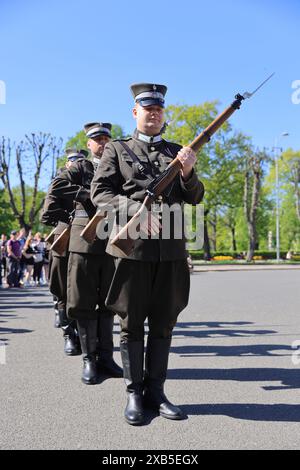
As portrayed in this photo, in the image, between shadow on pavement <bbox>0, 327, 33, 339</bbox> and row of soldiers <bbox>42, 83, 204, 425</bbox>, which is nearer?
row of soldiers <bbox>42, 83, 204, 425</bbox>

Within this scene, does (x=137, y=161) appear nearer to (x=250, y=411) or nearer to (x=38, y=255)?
(x=250, y=411)

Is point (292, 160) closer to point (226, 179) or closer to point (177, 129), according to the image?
point (226, 179)

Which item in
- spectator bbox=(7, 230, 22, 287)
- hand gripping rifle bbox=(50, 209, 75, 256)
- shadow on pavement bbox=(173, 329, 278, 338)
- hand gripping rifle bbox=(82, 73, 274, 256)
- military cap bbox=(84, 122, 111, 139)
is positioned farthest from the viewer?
spectator bbox=(7, 230, 22, 287)

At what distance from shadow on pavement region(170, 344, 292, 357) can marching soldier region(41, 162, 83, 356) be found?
117cm

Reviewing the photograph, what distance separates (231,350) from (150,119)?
318 centimetres

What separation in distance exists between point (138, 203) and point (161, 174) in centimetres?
25

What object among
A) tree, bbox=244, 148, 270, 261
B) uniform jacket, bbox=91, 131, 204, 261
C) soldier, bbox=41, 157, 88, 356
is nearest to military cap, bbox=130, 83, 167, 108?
uniform jacket, bbox=91, 131, 204, 261

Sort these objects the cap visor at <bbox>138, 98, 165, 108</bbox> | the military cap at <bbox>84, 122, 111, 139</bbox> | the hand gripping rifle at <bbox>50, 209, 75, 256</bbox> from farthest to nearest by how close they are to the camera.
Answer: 1. the hand gripping rifle at <bbox>50, 209, 75, 256</bbox>
2. the military cap at <bbox>84, 122, 111, 139</bbox>
3. the cap visor at <bbox>138, 98, 165, 108</bbox>

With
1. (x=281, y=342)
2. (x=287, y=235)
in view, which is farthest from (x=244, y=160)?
(x=281, y=342)

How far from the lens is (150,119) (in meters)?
3.68

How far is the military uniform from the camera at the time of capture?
5.40 m

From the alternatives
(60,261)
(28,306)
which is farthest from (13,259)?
(60,261)

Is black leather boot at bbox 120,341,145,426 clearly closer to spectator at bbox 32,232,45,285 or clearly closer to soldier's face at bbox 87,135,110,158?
soldier's face at bbox 87,135,110,158

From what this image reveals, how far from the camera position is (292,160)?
186 ft
